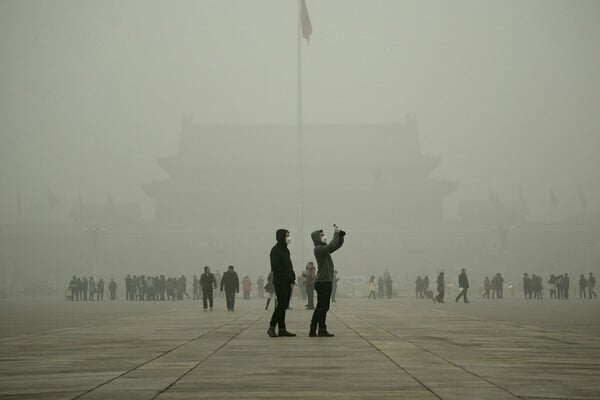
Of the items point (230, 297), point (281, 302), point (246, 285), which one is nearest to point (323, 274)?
point (281, 302)

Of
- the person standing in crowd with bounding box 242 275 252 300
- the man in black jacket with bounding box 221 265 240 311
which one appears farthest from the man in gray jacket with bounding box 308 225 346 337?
the person standing in crowd with bounding box 242 275 252 300

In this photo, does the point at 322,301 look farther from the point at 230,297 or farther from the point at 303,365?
the point at 230,297

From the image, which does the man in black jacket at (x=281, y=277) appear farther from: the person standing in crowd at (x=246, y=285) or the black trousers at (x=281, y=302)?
the person standing in crowd at (x=246, y=285)

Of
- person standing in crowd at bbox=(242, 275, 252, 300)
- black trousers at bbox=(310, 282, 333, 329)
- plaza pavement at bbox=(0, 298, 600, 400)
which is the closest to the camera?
plaza pavement at bbox=(0, 298, 600, 400)

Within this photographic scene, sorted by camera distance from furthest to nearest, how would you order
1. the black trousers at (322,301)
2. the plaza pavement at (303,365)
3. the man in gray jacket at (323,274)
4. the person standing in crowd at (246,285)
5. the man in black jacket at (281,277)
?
the person standing in crowd at (246,285), the man in black jacket at (281,277), the black trousers at (322,301), the man in gray jacket at (323,274), the plaza pavement at (303,365)

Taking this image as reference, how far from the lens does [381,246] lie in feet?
281

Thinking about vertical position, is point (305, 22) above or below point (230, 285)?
above

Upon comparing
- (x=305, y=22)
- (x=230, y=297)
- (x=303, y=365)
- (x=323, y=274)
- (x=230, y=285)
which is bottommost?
(x=303, y=365)

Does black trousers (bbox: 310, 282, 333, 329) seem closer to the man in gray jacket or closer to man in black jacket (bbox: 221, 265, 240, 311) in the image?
the man in gray jacket

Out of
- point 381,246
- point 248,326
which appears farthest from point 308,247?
point 248,326

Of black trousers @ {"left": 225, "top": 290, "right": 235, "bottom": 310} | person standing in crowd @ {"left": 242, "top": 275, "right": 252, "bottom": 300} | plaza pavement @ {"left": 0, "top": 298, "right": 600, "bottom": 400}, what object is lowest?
plaza pavement @ {"left": 0, "top": 298, "right": 600, "bottom": 400}

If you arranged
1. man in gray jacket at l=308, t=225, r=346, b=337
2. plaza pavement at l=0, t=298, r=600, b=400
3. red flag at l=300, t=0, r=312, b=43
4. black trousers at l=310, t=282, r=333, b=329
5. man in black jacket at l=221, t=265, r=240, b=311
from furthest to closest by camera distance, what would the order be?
red flag at l=300, t=0, r=312, b=43
man in black jacket at l=221, t=265, r=240, b=311
black trousers at l=310, t=282, r=333, b=329
man in gray jacket at l=308, t=225, r=346, b=337
plaza pavement at l=0, t=298, r=600, b=400

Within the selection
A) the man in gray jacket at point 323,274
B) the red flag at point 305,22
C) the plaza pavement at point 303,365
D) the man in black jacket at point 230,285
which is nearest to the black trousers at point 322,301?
the man in gray jacket at point 323,274

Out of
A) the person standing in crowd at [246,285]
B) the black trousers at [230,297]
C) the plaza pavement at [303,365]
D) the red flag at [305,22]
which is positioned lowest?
the plaza pavement at [303,365]
